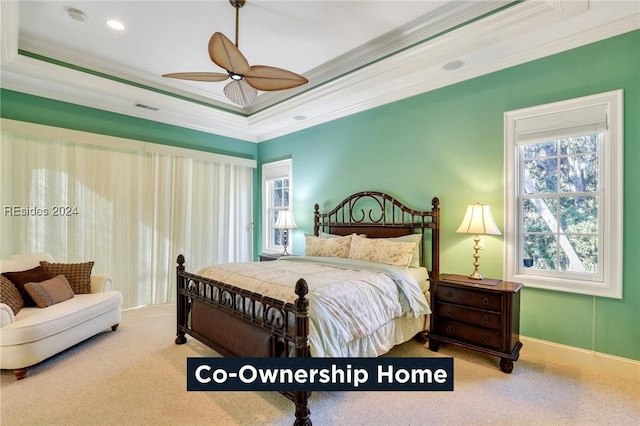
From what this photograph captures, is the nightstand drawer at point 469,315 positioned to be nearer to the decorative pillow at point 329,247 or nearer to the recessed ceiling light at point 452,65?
the decorative pillow at point 329,247

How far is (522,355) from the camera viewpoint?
2.86m

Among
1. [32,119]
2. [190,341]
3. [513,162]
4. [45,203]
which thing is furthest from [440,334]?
[32,119]

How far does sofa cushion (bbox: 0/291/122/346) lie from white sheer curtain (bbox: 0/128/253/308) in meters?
0.95

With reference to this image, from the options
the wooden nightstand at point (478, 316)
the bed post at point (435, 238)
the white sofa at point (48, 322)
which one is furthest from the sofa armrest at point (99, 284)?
the bed post at point (435, 238)

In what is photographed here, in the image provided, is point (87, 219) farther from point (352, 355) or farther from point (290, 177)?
point (352, 355)

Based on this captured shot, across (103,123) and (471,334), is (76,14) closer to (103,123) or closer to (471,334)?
(103,123)

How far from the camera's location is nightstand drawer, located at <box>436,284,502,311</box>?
2.60 m

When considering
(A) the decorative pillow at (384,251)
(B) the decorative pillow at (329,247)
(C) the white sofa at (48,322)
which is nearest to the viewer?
(C) the white sofa at (48,322)

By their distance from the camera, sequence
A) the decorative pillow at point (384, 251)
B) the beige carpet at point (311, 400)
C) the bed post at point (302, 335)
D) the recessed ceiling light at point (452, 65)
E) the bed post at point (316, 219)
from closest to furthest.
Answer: the bed post at point (302, 335) < the beige carpet at point (311, 400) < the recessed ceiling light at point (452, 65) < the decorative pillow at point (384, 251) < the bed post at point (316, 219)

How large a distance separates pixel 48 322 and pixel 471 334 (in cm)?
361

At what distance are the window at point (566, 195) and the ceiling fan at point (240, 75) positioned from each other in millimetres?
2175

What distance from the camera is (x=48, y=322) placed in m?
2.59

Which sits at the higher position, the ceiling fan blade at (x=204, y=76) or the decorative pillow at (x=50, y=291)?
the ceiling fan blade at (x=204, y=76)

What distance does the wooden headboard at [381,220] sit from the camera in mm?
3430
